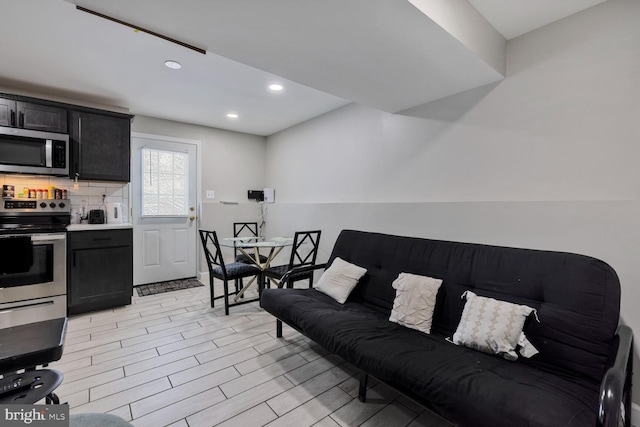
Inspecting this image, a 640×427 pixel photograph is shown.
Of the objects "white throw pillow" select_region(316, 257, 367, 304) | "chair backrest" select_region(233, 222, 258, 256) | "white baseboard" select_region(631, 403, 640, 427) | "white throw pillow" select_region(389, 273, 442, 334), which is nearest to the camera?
"white baseboard" select_region(631, 403, 640, 427)

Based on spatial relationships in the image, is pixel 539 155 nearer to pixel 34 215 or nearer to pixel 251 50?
pixel 251 50

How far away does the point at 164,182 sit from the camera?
427 cm

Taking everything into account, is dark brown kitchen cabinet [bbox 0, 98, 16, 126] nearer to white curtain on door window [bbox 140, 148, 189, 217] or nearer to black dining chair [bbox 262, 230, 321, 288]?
white curtain on door window [bbox 140, 148, 189, 217]

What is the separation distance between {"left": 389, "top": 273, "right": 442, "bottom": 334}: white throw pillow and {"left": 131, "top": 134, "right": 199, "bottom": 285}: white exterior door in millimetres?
3535

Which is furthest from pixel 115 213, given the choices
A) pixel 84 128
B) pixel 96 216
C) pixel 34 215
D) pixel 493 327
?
pixel 493 327

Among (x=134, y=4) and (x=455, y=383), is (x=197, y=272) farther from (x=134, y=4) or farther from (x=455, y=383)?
(x=455, y=383)

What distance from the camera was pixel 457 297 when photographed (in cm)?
194

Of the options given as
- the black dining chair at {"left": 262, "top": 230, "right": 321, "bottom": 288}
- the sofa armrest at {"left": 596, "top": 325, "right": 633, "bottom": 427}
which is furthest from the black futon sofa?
the black dining chair at {"left": 262, "top": 230, "right": 321, "bottom": 288}

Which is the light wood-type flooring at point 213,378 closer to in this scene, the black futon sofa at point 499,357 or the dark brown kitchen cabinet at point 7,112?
the black futon sofa at point 499,357

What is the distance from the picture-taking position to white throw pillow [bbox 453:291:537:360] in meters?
1.55

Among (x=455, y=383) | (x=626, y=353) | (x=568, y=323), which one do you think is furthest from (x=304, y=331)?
(x=626, y=353)

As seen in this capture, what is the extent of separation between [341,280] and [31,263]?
2.91 meters

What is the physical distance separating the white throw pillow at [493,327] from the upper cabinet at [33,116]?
418cm

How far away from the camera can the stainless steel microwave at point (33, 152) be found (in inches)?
110
